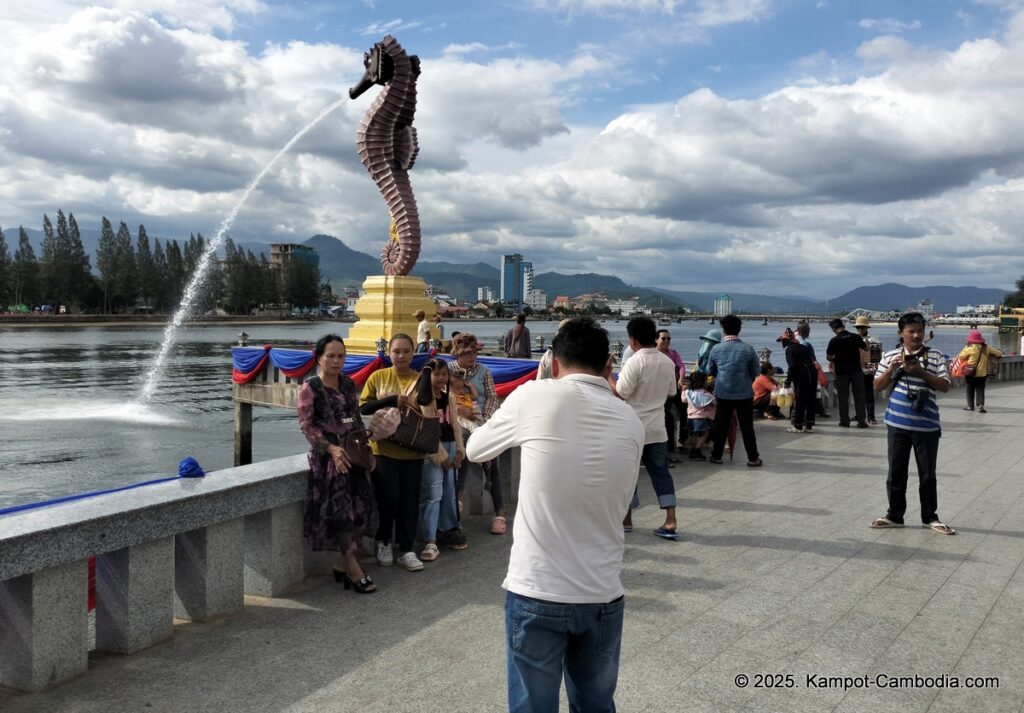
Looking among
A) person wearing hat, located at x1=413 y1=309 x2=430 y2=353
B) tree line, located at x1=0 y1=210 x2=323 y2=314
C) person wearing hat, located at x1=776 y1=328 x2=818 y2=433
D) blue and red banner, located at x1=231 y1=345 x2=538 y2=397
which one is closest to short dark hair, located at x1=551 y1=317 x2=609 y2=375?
blue and red banner, located at x1=231 y1=345 x2=538 y2=397

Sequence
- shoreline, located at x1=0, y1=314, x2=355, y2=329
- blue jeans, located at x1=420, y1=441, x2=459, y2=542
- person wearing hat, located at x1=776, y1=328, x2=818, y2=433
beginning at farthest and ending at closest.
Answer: shoreline, located at x1=0, y1=314, x2=355, y2=329
person wearing hat, located at x1=776, y1=328, x2=818, y2=433
blue jeans, located at x1=420, y1=441, x2=459, y2=542

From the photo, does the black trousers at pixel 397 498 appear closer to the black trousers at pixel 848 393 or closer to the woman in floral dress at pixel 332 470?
the woman in floral dress at pixel 332 470

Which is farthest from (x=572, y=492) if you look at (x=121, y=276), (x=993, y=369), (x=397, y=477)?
(x=121, y=276)

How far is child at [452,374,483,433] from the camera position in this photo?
19.3 ft

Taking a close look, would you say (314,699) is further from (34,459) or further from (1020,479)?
(34,459)

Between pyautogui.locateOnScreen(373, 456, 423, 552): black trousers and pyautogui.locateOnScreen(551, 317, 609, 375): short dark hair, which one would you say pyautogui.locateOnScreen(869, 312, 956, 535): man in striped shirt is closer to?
pyautogui.locateOnScreen(373, 456, 423, 552): black trousers

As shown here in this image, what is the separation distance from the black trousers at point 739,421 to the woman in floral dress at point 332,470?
5287 mm

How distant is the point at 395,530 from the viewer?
5.20 metres

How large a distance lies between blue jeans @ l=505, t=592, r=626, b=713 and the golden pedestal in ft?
46.5

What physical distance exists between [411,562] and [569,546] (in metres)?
2.90

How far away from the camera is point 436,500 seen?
5367mm

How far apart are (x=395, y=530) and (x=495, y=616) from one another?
1.23m

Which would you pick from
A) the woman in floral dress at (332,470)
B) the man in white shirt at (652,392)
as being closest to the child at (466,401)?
the man in white shirt at (652,392)

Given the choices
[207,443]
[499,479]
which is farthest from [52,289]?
[499,479]
